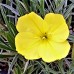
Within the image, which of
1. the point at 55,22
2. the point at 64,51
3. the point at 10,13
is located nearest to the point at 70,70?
the point at 64,51

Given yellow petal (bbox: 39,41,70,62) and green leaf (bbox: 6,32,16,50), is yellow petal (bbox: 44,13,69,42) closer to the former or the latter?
yellow petal (bbox: 39,41,70,62)

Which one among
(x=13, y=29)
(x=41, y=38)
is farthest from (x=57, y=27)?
(x=13, y=29)

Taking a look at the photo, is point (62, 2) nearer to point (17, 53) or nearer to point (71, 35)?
point (71, 35)

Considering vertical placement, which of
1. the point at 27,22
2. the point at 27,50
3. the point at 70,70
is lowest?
the point at 70,70

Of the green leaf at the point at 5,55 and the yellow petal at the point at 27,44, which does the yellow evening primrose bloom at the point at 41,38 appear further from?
the green leaf at the point at 5,55

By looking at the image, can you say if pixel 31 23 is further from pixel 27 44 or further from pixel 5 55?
pixel 5 55

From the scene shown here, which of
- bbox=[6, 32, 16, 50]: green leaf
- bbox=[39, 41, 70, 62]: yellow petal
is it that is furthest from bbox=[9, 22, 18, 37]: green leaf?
bbox=[39, 41, 70, 62]: yellow petal
